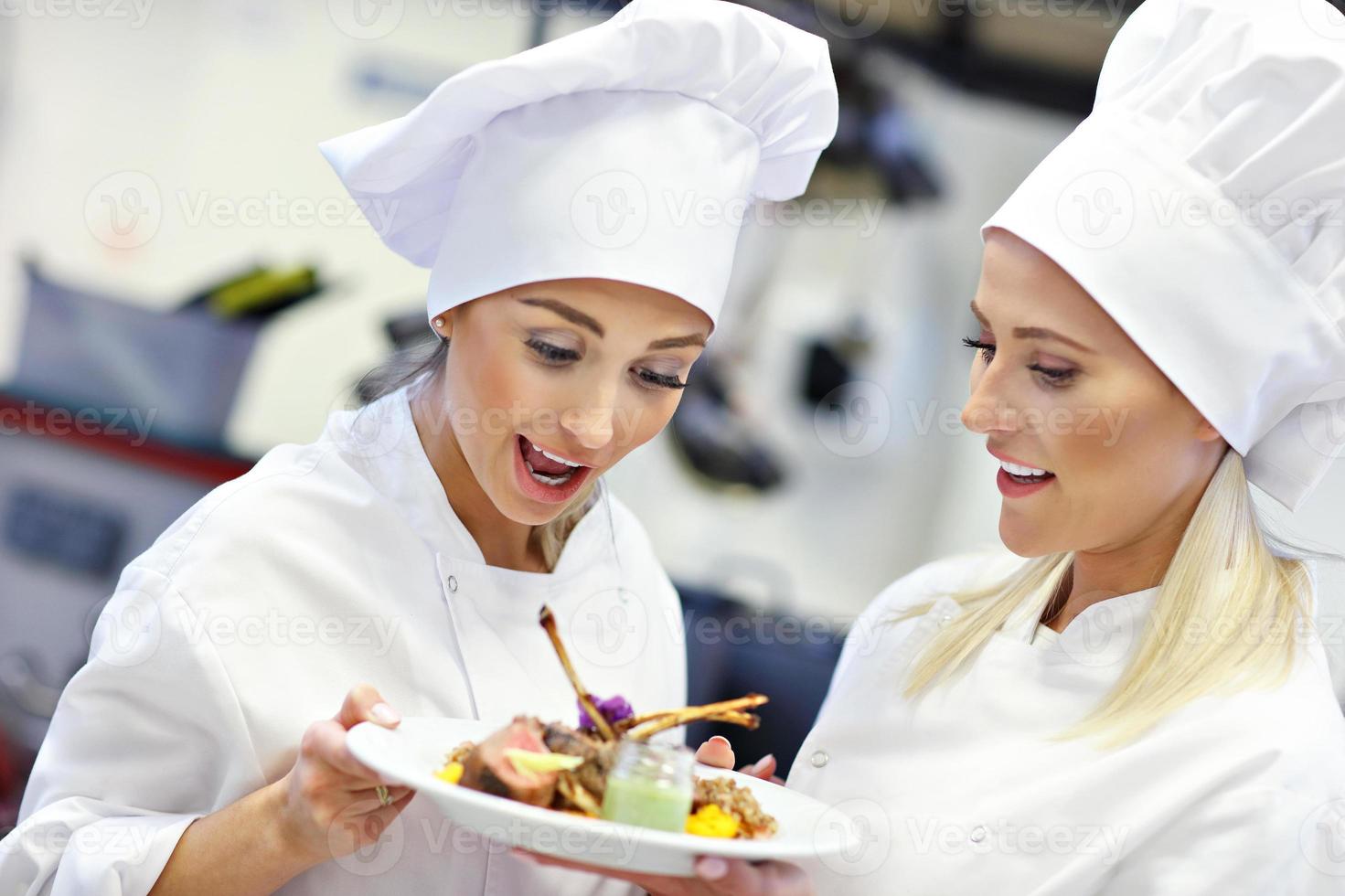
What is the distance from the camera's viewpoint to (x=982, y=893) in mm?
1725

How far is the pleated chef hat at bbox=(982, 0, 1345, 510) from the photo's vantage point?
1.67 meters

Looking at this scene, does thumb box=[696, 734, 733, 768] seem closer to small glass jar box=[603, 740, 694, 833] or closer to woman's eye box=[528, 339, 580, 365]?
small glass jar box=[603, 740, 694, 833]

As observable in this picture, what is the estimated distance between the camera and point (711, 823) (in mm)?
1511

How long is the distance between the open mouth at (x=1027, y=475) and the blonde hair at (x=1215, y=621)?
226 millimetres

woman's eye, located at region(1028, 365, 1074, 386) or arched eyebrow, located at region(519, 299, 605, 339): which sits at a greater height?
arched eyebrow, located at region(519, 299, 605, 339)

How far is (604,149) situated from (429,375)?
1.62 ft

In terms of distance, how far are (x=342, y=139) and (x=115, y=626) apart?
80 centimetres

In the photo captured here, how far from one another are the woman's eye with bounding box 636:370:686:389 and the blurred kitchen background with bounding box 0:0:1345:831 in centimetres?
105

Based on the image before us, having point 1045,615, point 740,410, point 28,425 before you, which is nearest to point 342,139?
point 1045,615

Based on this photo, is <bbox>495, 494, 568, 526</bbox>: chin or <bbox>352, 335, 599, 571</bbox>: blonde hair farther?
<bbox>352, 335, 599, 571</bbox>: blonde hair
